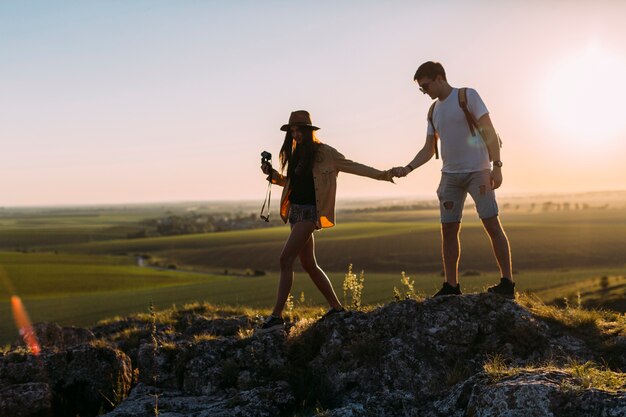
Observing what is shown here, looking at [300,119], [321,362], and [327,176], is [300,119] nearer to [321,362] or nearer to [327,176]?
[327,176]

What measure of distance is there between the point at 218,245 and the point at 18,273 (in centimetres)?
4033

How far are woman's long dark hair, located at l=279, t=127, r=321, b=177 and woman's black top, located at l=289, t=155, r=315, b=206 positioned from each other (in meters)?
0.02

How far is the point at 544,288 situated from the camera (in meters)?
29.8

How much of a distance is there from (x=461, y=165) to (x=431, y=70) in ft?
3.77

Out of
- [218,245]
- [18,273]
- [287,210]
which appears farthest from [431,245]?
[287,210]

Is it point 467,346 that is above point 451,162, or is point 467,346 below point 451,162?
below

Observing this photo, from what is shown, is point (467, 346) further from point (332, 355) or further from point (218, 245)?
point (218, 245)

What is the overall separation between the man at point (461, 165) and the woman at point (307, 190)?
783 mm

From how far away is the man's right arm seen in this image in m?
6.69

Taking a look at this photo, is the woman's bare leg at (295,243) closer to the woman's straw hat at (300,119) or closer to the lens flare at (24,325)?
the woman's straw hat at (300,119)

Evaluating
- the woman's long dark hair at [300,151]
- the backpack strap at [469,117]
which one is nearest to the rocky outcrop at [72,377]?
the woman's long dark hair at [300,151]

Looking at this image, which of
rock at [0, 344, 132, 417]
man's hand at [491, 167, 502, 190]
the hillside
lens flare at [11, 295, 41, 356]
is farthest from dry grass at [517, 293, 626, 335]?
lens flare at [11, 295, 41, 356]

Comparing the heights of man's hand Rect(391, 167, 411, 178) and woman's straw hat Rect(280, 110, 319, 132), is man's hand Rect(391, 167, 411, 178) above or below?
below

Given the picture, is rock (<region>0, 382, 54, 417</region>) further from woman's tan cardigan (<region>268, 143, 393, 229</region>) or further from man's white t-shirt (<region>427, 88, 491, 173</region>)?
man's white t-shirt (<region>427, 88, 491, 173</region>)
